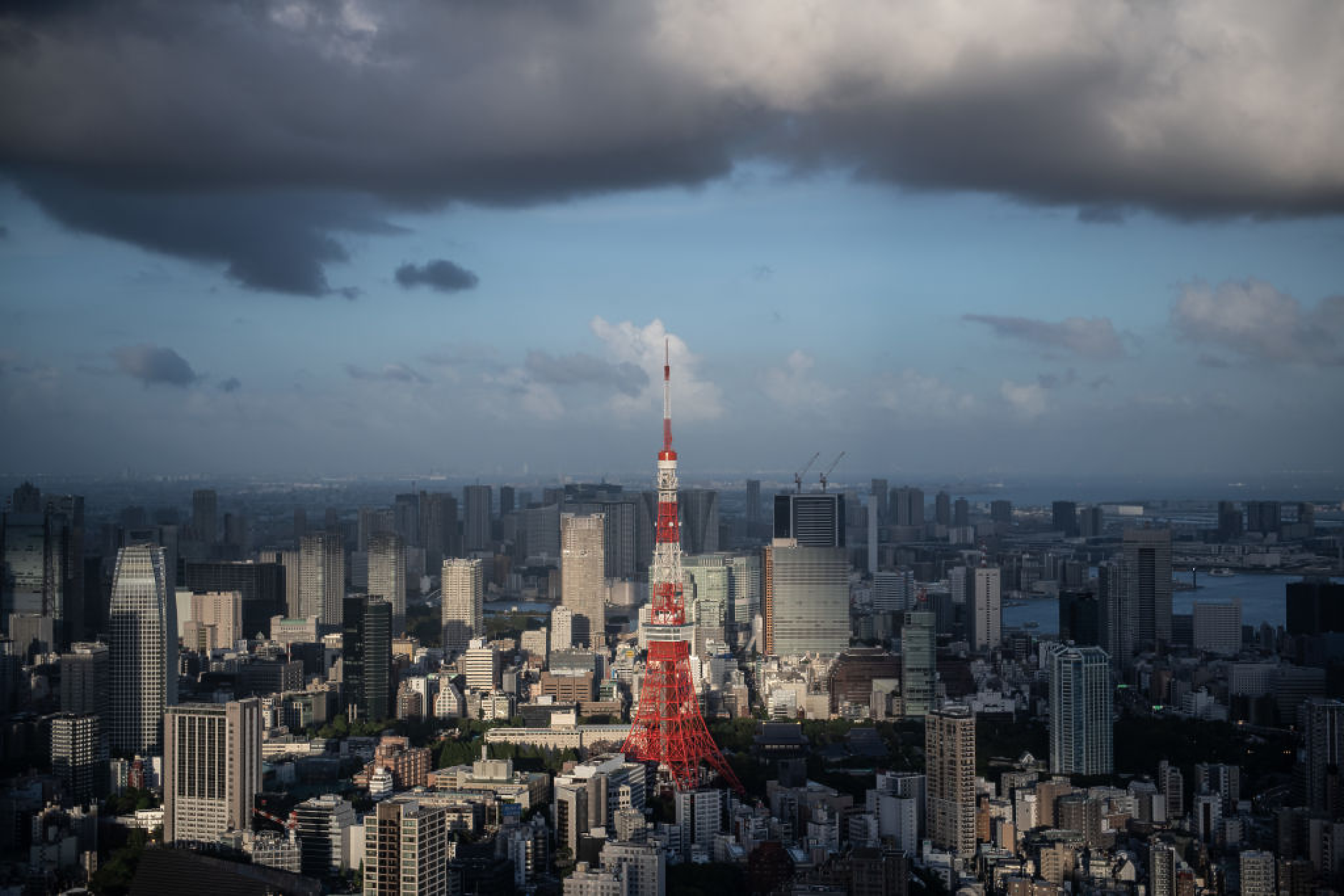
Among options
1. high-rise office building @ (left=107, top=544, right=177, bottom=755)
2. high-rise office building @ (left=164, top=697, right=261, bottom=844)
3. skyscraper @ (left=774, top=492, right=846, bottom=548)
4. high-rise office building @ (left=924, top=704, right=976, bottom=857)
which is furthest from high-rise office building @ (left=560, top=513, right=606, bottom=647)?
high-rise office building @ (left=164, top=697, right=261, bottom=844)

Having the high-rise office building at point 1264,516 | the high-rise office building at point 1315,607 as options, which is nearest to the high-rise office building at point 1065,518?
the high-rise office building at point 1264,516

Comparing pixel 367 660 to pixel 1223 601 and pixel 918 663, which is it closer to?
pixel 918 663

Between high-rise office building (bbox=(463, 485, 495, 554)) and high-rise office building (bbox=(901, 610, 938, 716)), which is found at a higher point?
high-rise office building (bbox=(463, 485, 495, 554))

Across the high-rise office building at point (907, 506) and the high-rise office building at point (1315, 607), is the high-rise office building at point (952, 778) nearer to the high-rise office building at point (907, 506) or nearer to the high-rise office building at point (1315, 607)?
the high-rise office building at point (1315, 607)

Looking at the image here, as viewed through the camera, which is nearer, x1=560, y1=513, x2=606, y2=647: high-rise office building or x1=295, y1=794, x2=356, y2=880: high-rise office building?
x1=295, y1=794, x2=356, y2=880: high-rise office building

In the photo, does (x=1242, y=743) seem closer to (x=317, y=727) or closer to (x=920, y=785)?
(x=920, y=785)

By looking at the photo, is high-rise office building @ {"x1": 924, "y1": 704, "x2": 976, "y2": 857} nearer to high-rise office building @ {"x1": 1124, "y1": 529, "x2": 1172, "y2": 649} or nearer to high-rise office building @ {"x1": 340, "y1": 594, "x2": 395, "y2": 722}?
high-rise office building @ {"x1": 340, "y1": 594, "x2": 395, "y2": 722}
